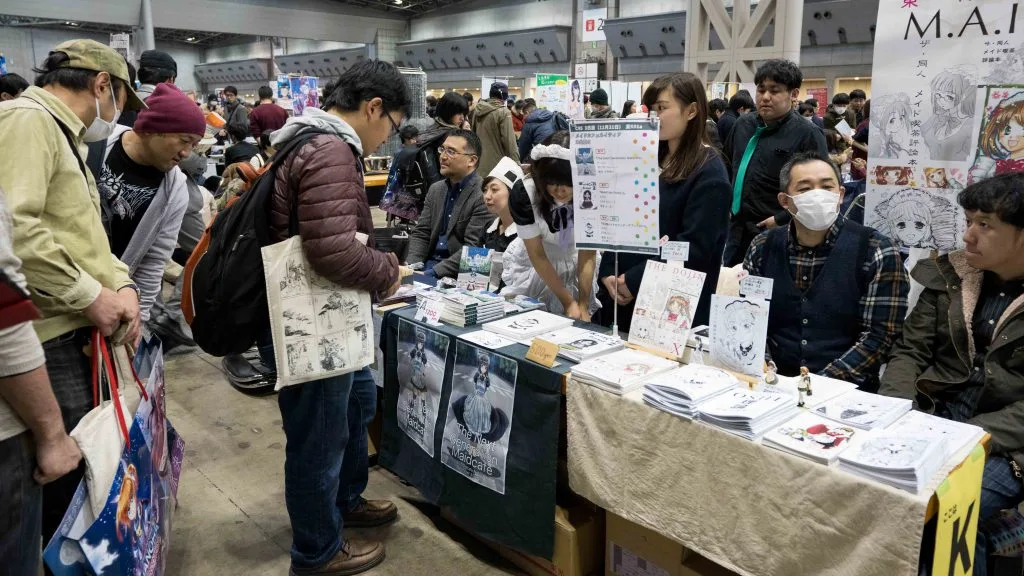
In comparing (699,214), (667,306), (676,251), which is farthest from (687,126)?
(667,306)

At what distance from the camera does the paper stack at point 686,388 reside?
1.73m

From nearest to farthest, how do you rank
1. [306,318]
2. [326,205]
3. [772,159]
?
1. [326,205]
2. [306,318]
3. [772,159]

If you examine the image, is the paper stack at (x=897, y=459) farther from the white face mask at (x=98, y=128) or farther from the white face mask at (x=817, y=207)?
the white face mask at (x=98, y=128)

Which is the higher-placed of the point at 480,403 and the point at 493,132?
the point at 493,132

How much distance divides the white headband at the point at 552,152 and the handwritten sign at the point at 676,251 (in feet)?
1.79

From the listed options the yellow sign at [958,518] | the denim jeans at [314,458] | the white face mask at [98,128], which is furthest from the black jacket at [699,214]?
the white face mask at [98,128]

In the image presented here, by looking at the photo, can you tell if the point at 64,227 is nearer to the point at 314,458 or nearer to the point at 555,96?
the point at 314,458

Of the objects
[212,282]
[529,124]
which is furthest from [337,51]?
[212,282]

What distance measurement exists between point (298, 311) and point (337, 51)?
25856mm

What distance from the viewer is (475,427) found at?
90.9 inches

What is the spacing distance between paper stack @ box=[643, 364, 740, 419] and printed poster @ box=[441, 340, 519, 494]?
1.61 feet

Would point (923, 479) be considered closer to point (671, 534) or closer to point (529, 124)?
point (671, 534)

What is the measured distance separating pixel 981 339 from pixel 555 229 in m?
1.40

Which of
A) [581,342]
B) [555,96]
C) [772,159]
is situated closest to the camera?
[581,342]
